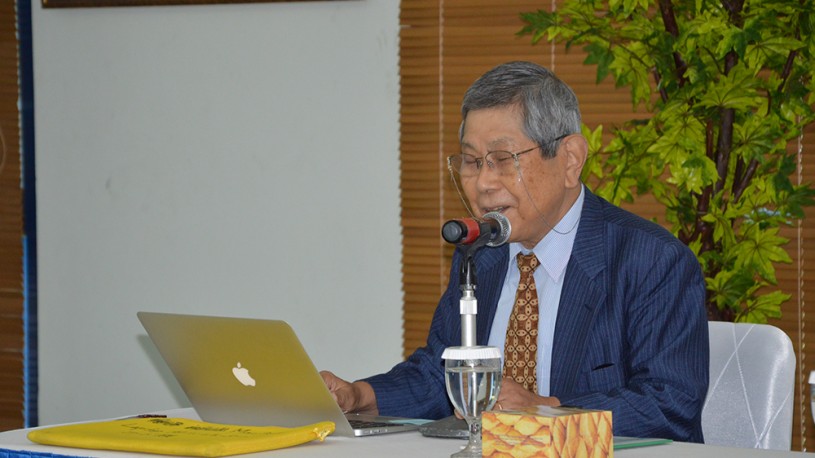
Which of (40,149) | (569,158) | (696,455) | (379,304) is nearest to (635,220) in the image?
(569,158)

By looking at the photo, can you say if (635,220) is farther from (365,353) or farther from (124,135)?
(124,135)

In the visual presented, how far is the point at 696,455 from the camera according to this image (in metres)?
1.68

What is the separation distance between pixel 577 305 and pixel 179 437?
83 cm

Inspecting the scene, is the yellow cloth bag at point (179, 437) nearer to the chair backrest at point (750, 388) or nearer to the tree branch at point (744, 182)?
the chair backrest at point (750, 388)

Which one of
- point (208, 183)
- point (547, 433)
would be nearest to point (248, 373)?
point (547, 433)

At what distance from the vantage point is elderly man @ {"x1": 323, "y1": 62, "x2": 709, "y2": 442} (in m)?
2.12

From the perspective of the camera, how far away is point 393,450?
5.69 feet

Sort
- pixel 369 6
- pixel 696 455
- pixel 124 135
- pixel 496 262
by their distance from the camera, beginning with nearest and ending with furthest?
→ pixel 696 455
pixel 496 262
pixel 369 6
pixel 124 135

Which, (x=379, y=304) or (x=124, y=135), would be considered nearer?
(x=379, y=304)

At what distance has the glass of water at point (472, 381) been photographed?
164 cm

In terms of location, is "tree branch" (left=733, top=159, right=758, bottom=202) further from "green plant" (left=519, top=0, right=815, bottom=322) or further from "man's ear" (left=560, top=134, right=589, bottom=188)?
"man's ear" (left=560, top=134, right=589, bottom=188)

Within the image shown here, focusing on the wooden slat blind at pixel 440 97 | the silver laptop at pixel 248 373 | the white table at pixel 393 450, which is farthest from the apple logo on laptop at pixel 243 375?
the wooden slat blind at pixel 440 97

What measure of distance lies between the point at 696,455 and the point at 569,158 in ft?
2.59

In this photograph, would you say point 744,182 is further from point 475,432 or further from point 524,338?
point 475,432
